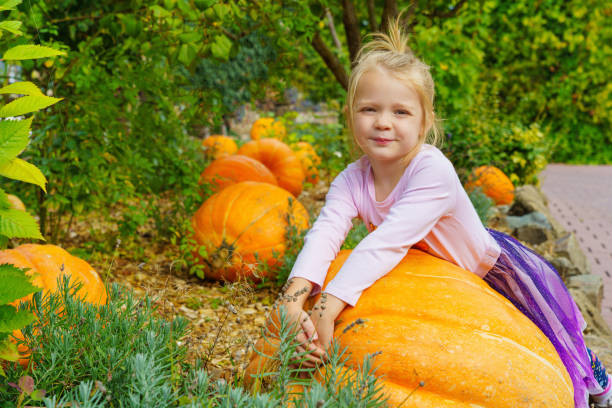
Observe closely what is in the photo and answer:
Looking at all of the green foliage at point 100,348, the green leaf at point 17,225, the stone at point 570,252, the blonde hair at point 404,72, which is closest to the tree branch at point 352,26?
the stone at point 570,252

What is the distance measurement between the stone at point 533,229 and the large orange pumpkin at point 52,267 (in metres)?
4.00

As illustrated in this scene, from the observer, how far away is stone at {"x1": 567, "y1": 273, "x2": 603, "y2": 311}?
3906mm

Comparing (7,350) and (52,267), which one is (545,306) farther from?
(52,267)

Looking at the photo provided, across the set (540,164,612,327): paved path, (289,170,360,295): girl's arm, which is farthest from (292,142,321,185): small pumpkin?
(289,170,360,295): girl's arm

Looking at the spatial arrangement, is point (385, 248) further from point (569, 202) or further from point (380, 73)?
point (569, 202)

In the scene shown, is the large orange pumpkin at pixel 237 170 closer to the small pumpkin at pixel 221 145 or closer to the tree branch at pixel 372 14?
the tree branch at pixel 372 14

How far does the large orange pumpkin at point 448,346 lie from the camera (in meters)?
1.61

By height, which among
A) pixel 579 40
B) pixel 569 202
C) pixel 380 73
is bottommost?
pixel 569 202

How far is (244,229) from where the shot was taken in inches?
144

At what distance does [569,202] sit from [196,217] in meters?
6.42

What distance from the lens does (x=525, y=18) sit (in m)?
11.2

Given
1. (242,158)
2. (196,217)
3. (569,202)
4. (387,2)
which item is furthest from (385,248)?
(569,202)

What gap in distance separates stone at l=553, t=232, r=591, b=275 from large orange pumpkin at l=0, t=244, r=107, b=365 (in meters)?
3.90

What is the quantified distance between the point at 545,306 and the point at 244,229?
202cm
